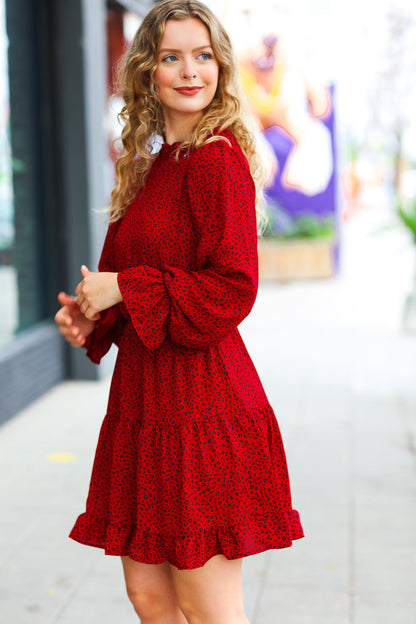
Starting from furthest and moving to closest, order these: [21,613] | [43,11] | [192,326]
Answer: [43,11]
[21,613]
[192,326]

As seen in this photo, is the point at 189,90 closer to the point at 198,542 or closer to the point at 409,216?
the point at 198,542

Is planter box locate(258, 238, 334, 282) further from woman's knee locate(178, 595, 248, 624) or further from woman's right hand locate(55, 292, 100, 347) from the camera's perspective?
woman's knee locate(178, 595, 248, 624)

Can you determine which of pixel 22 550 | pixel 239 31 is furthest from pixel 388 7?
pixel 22 550

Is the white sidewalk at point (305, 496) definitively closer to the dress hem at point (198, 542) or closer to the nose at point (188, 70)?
the dress hem at point (198, 542)

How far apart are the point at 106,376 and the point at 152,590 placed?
4.37m

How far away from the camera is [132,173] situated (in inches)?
77.9

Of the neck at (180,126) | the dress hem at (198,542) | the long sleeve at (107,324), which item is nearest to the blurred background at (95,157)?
the neck at (180,126)

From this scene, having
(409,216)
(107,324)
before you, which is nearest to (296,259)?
(409,216)

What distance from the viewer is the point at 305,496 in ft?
12.6

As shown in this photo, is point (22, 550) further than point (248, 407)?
Yes

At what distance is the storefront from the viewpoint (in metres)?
5.54

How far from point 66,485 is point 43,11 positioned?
11.7 feet

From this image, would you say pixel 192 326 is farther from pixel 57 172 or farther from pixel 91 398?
pixel 57 172

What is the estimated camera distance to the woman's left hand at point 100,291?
175 centimetres
